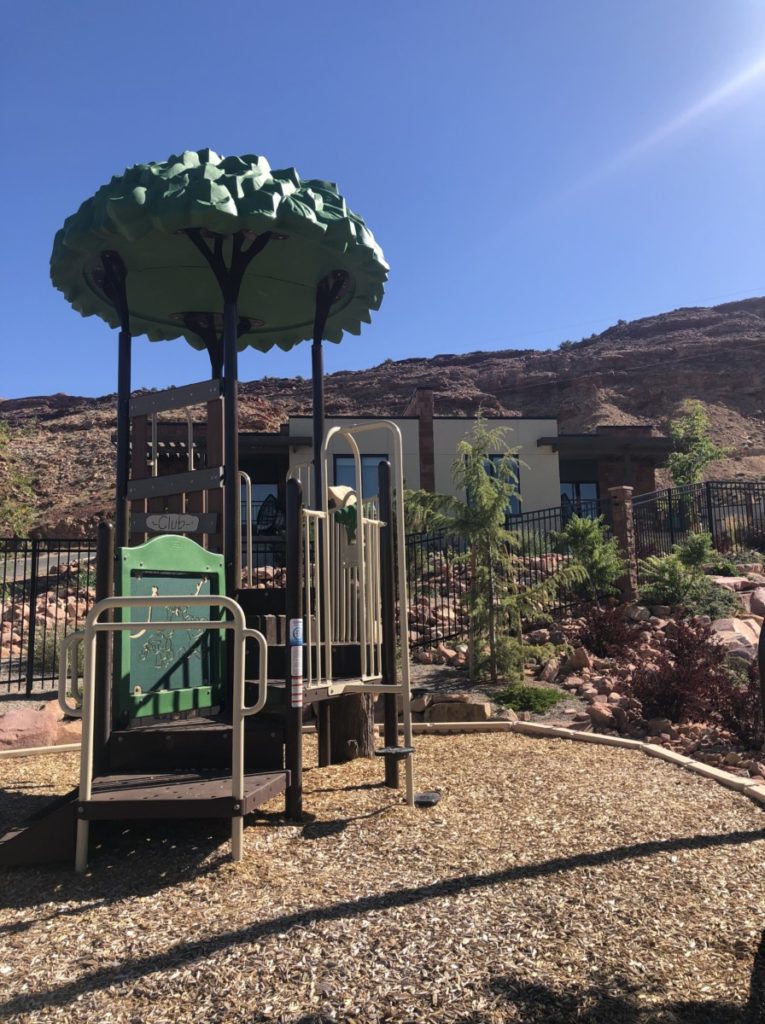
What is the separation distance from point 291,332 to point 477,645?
462cm

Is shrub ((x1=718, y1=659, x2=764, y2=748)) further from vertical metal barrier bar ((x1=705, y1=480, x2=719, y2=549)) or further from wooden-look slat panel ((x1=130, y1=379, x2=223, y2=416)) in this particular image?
vertical metal barrier bar ((x1=705, y1=480, x2=719, y2=549))

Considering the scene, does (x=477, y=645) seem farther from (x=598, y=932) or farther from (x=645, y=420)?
(x=645, y=420)

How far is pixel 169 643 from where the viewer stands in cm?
475

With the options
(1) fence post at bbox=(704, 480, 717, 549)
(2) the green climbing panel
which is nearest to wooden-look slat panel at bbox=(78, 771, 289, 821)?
(2) the green climbing panel

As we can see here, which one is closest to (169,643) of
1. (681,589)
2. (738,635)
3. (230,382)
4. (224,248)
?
(230,382)

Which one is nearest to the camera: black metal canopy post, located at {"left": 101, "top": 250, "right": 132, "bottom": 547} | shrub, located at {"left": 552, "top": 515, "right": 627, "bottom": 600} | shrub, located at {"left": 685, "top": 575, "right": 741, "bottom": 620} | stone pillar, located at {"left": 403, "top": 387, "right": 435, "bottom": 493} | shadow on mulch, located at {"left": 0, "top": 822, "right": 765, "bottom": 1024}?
shadow on mulch, located at {"left": 0, "top": 822, "right": 765, "bottom": 1024}

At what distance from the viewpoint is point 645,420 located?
68500 millimetres

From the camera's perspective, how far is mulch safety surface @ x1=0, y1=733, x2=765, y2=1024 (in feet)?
8.07

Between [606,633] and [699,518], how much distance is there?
780 cm

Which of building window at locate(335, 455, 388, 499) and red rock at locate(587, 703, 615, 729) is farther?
building window at locate(335, 455, 388, 499)

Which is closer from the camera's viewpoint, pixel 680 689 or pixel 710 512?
pixel 680 689

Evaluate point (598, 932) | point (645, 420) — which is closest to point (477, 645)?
point (598, 932)

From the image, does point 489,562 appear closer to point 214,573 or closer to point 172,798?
point 214,573

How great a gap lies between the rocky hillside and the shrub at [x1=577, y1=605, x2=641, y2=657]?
4354cm
